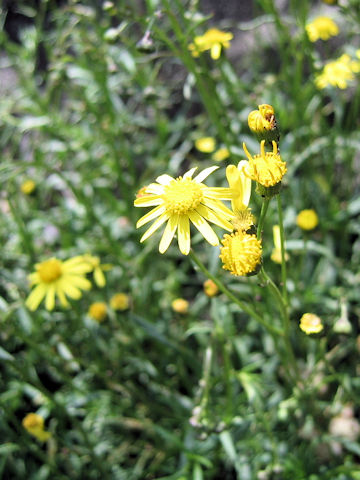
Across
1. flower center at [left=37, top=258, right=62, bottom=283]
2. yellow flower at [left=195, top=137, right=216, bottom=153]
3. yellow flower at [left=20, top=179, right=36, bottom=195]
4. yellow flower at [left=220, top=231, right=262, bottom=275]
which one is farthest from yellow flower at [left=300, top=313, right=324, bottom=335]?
yellow flower at [left=20, top=179, right=36, bottom=195]

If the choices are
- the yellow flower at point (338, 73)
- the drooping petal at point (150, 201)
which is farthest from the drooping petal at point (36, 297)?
the yellow flower at point (338, 73)

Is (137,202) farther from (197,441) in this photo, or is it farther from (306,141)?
(306,141)

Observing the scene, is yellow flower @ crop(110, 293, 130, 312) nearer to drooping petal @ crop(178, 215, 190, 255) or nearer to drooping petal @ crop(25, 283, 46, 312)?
drooping petal @ crop(25, 283, 46, 312)

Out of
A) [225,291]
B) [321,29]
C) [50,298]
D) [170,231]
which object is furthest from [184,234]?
[321,29]

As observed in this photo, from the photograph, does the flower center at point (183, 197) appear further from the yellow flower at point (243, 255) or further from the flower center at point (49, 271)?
the flower center at point (49, 271)

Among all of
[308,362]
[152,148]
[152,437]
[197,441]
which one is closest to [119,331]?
[152,437]
